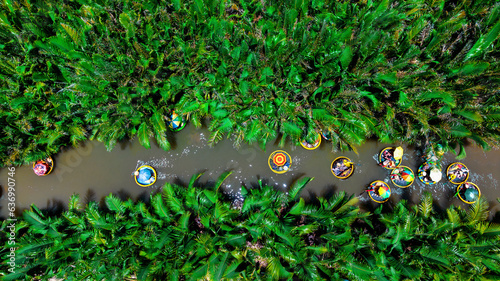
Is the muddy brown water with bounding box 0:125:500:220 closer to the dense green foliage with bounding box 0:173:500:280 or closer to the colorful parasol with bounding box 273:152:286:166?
the colorful parasol with bounding box 273:152:286:166

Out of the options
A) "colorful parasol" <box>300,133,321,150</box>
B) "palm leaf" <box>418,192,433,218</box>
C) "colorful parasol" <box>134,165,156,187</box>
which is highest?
"colorful parasol" <box>300,133,321,150</box>

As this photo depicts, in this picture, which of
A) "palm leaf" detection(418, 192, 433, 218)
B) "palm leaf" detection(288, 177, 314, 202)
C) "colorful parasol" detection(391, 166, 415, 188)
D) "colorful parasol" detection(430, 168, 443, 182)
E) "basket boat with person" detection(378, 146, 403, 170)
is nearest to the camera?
"palm leaf" detection(418, 192, 433, 218)

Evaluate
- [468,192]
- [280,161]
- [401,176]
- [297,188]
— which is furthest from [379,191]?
[280,161]

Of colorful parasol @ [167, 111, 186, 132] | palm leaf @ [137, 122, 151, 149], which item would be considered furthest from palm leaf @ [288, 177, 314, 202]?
Result: palm leaf @ [137, 122, 151, 149]

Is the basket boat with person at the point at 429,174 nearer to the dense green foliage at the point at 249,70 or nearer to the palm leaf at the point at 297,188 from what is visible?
the dense green foliage at the point at 249,70

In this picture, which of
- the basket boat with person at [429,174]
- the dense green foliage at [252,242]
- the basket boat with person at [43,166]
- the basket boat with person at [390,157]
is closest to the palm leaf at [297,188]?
the dense green foliage at [252,242]

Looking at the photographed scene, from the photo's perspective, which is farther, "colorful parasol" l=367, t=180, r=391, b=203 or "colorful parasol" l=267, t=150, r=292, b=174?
"colorful parasol" l=267, t=150, r=292, b=174
